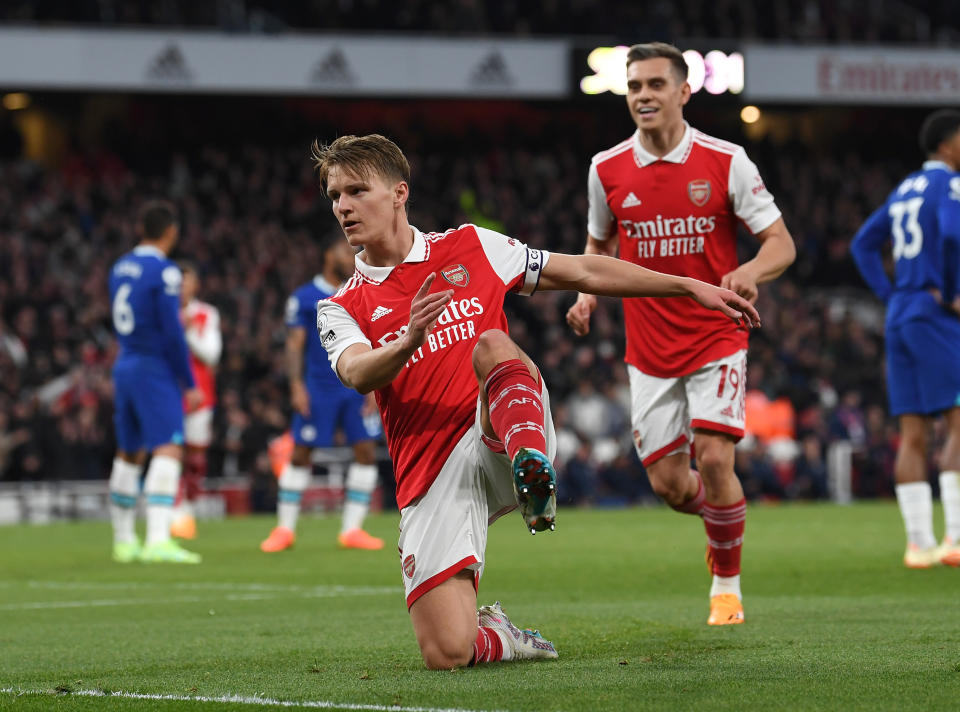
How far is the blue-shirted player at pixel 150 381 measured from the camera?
10633mm

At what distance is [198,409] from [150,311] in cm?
291

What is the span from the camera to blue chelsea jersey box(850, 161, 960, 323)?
28.5 ft

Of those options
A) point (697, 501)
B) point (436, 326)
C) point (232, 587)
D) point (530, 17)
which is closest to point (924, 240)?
point (697, 501)

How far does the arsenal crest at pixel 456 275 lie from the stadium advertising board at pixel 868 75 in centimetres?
2396

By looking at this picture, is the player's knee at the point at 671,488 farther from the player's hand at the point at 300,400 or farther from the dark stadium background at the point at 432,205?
the dark stadium background at the point at 432,205

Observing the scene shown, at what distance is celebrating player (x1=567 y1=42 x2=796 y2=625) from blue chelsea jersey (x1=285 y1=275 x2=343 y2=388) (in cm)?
547

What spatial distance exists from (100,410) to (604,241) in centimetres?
1238

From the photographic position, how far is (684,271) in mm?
6352

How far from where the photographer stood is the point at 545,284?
5.04 m

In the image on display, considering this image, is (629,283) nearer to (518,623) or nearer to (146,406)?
(518,623)

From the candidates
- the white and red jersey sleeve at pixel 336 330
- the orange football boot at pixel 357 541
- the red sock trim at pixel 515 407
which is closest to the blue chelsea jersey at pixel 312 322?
the orange football boot at pixel 357 541

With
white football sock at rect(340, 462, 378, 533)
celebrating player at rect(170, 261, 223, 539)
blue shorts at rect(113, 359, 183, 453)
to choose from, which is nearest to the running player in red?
blue shorts at rect(113, 359, 183, 453)

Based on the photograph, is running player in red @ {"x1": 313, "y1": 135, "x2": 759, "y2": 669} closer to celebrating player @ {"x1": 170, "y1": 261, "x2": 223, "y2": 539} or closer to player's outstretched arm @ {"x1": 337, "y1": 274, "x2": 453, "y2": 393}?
player's outstretched arm @ {"x1": 337, "y1": 274, "x2": 453, "y2": 393}

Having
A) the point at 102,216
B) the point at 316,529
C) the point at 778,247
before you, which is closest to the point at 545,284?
the point at 778,247
